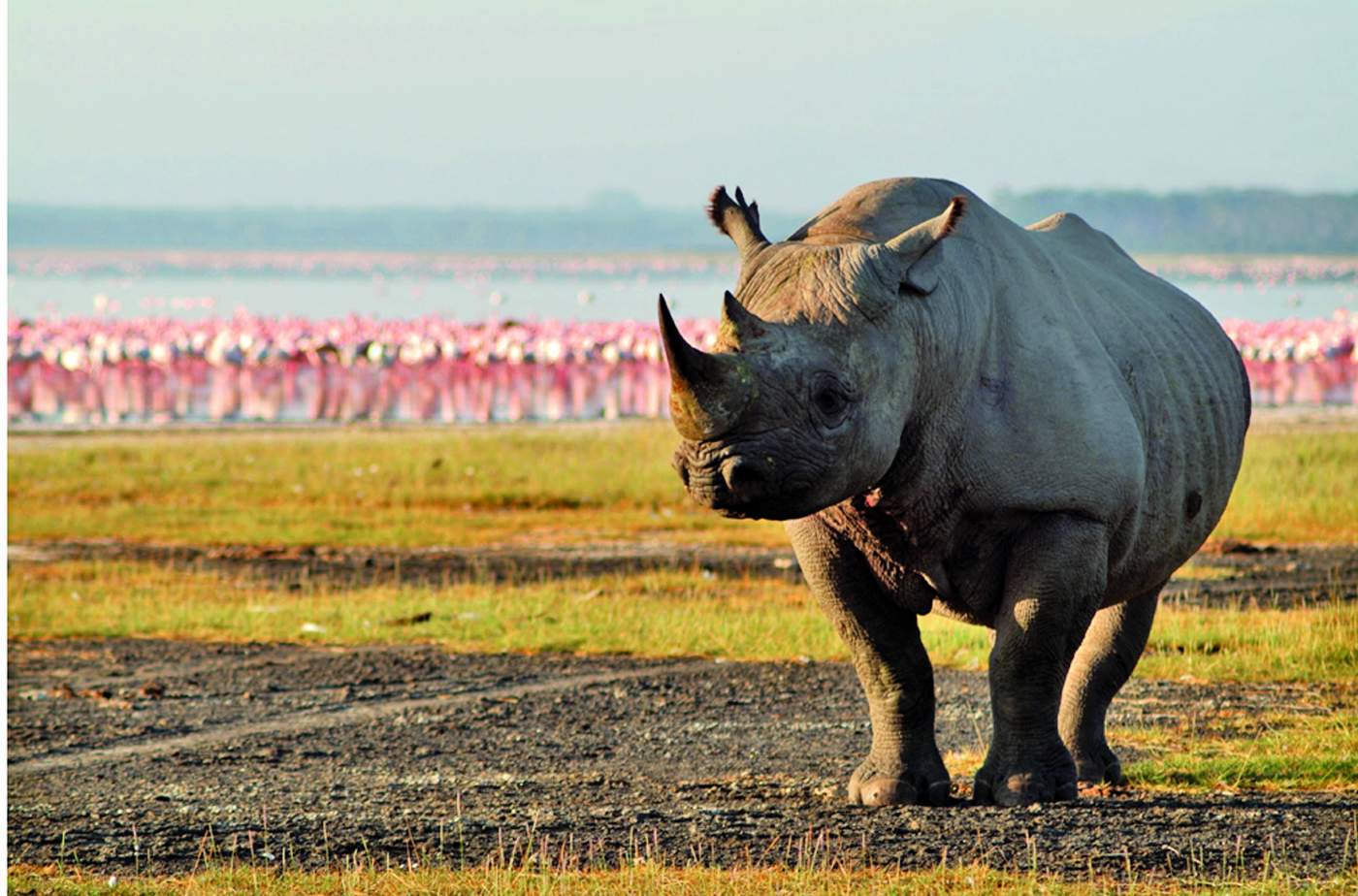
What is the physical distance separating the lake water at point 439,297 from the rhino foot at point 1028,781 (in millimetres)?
62602

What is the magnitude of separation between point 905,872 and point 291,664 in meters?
7.27

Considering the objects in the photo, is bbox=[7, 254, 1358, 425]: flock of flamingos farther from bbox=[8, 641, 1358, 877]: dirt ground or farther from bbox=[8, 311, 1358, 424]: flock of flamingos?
bbox=[8, 641, 1358, 877]: dirt ground

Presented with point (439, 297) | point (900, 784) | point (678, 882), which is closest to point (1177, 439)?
point (900, 784)

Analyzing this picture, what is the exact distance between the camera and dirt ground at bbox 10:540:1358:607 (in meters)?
17.2

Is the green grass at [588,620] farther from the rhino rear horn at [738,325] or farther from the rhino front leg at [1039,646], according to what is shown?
the rhino rear horn at [738,325]

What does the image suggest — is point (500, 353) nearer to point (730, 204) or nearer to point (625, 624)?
point (625, 624)

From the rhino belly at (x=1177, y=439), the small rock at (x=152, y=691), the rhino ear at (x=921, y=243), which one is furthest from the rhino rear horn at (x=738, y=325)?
the small rock at (x=152, y=691)

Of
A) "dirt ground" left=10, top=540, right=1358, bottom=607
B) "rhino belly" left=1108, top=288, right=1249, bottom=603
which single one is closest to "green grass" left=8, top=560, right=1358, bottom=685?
"dirt ground" left=10, top=540, right=1358, bottom=607

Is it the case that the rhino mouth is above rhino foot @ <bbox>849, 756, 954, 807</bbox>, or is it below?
above

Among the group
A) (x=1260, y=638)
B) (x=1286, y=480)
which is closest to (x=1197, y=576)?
(x=1260, y=638)

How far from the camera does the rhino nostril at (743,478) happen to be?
6.76 m

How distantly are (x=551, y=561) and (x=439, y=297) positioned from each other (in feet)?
291

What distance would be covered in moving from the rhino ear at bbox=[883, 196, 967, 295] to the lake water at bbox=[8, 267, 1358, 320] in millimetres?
63104

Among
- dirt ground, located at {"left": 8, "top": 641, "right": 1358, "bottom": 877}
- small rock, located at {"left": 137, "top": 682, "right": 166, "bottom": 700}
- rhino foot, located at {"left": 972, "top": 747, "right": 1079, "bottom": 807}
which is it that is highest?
rhino foot, located at {"left": 972, "top": 747, "right": 1079, "bottom": 807}
